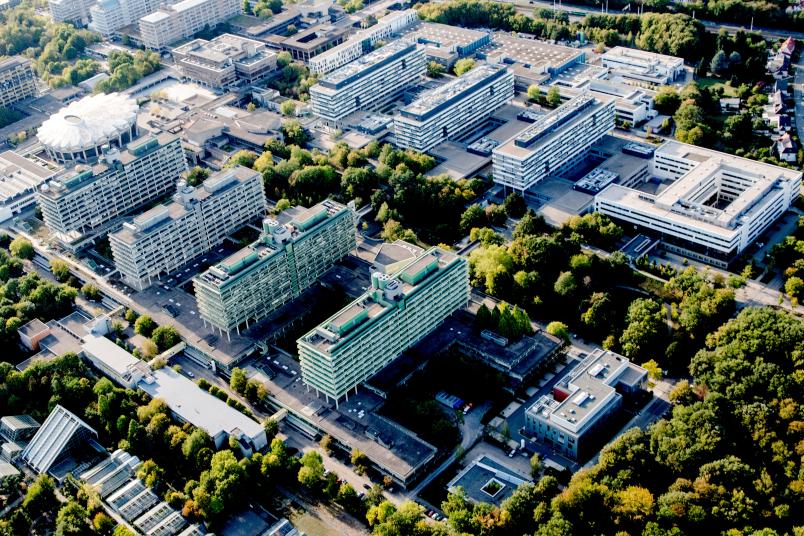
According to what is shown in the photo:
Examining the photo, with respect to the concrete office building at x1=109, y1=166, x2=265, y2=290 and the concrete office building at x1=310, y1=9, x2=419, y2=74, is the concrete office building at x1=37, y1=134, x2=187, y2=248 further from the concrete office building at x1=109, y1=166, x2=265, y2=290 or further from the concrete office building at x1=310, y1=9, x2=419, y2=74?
the concrete office building at x1=310, y1=9, x2=419, y2=74

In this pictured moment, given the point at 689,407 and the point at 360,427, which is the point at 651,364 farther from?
the point at 360,427

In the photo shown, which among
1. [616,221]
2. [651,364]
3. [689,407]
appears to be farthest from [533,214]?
[689,407]

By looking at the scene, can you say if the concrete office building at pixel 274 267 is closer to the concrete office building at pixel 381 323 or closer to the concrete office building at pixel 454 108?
the concrete office building at pixel 381 323

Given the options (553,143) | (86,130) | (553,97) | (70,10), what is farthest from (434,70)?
(70,10)

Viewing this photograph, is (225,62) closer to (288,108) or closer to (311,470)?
(288,108)

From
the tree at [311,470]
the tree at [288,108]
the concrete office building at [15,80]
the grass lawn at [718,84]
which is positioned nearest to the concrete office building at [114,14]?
the concrete office building at [15,80]
